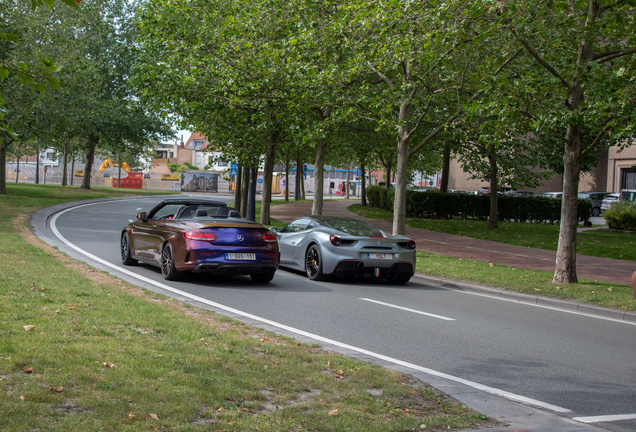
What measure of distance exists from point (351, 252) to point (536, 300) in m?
3.39

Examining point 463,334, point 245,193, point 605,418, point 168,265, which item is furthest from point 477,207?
point 605,418

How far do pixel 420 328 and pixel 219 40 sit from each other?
1652 cm

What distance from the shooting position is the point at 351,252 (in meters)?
11.8

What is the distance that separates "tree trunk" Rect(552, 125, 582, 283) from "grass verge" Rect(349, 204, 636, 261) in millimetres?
7233

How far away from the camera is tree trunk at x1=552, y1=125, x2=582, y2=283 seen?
12094 mm

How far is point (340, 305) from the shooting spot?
9352mm

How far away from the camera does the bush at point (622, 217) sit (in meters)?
26.2

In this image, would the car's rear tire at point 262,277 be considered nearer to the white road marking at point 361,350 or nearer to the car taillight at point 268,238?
the car taillight at point 268,238

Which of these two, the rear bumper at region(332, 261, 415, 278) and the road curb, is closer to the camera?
the road curb

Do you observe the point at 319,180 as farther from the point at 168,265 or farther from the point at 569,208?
the point at 168,265

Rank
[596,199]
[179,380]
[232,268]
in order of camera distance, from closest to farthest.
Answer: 1. [179,380]
2. [232,268]
3. [596,199]

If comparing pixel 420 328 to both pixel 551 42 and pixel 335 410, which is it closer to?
pixel 335 410

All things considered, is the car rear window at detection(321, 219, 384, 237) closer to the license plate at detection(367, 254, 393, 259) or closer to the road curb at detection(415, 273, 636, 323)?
the license plate at detection(367, 254, 393, 259)

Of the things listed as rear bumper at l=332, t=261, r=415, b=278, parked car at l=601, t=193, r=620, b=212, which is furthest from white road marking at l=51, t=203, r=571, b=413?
parked car at l=601, t=193, r=620, b=212
